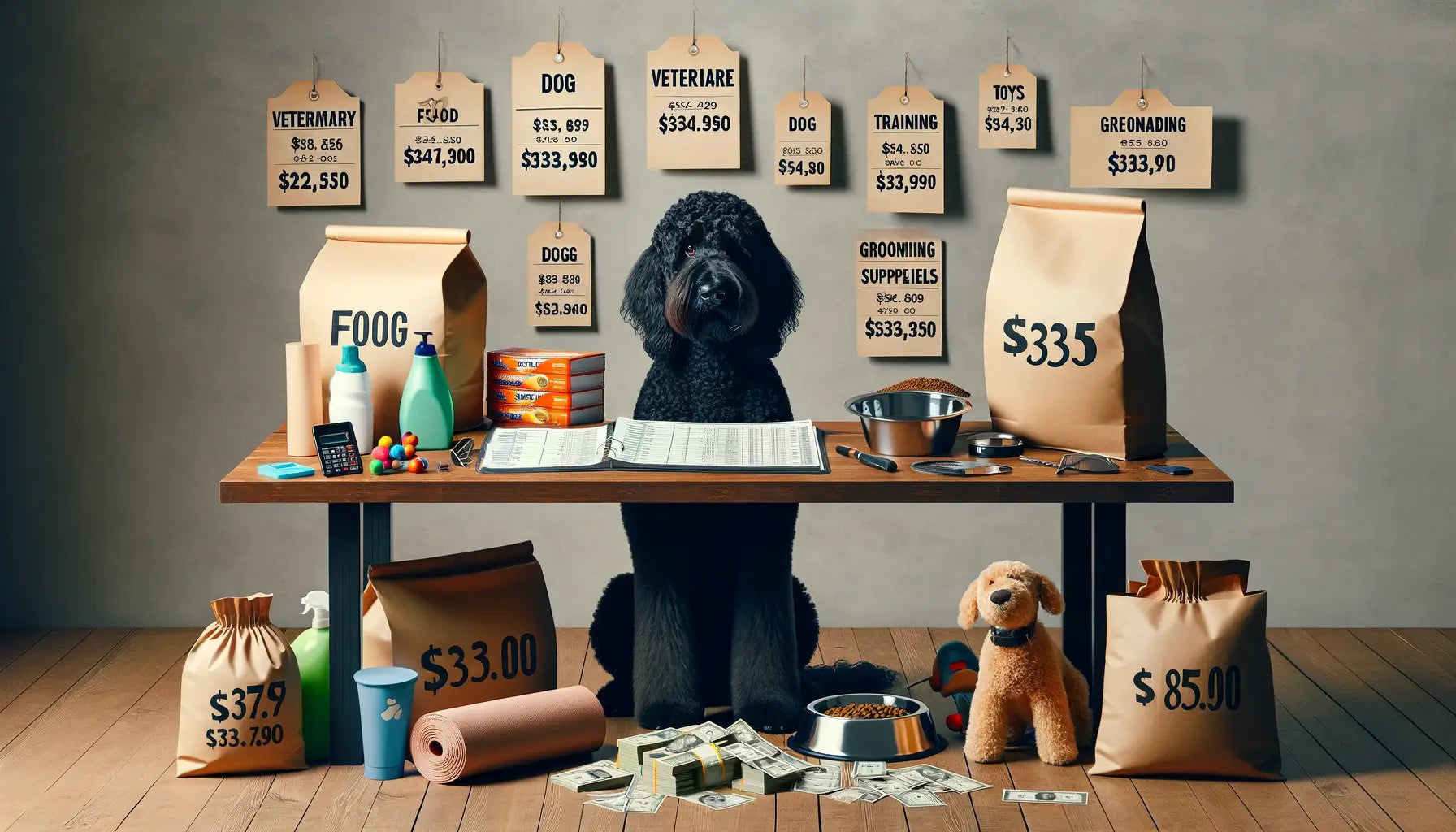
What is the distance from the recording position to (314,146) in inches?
150

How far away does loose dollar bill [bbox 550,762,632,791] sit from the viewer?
2791mm

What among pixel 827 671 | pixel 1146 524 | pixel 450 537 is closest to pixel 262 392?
pixel 450 537

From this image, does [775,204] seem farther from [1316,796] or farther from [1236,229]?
[1316,796]

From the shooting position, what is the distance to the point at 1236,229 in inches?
150

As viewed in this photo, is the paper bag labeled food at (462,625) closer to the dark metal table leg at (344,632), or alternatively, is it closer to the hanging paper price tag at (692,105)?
the dark metal table leg at (344,632)

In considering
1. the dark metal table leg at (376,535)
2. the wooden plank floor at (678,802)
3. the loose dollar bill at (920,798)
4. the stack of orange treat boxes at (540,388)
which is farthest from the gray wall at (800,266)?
the loose dollar bill at (920,798)

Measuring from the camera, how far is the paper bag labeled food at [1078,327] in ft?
9.11

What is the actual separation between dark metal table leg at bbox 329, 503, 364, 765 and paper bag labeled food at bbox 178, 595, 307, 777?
0.24 feet

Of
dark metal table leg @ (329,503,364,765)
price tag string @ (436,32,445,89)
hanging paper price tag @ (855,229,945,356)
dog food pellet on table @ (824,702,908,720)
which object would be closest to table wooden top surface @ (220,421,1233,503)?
dark metal table leg @ (329,503,364,765)

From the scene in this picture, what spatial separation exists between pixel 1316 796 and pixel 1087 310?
3.11 ft

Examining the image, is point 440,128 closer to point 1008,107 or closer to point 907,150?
point 907,150

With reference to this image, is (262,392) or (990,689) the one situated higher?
(262,392)

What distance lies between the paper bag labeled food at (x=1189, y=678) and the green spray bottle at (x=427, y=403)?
1.25 meters

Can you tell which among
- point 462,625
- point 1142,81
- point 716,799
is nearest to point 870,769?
point 716,799
